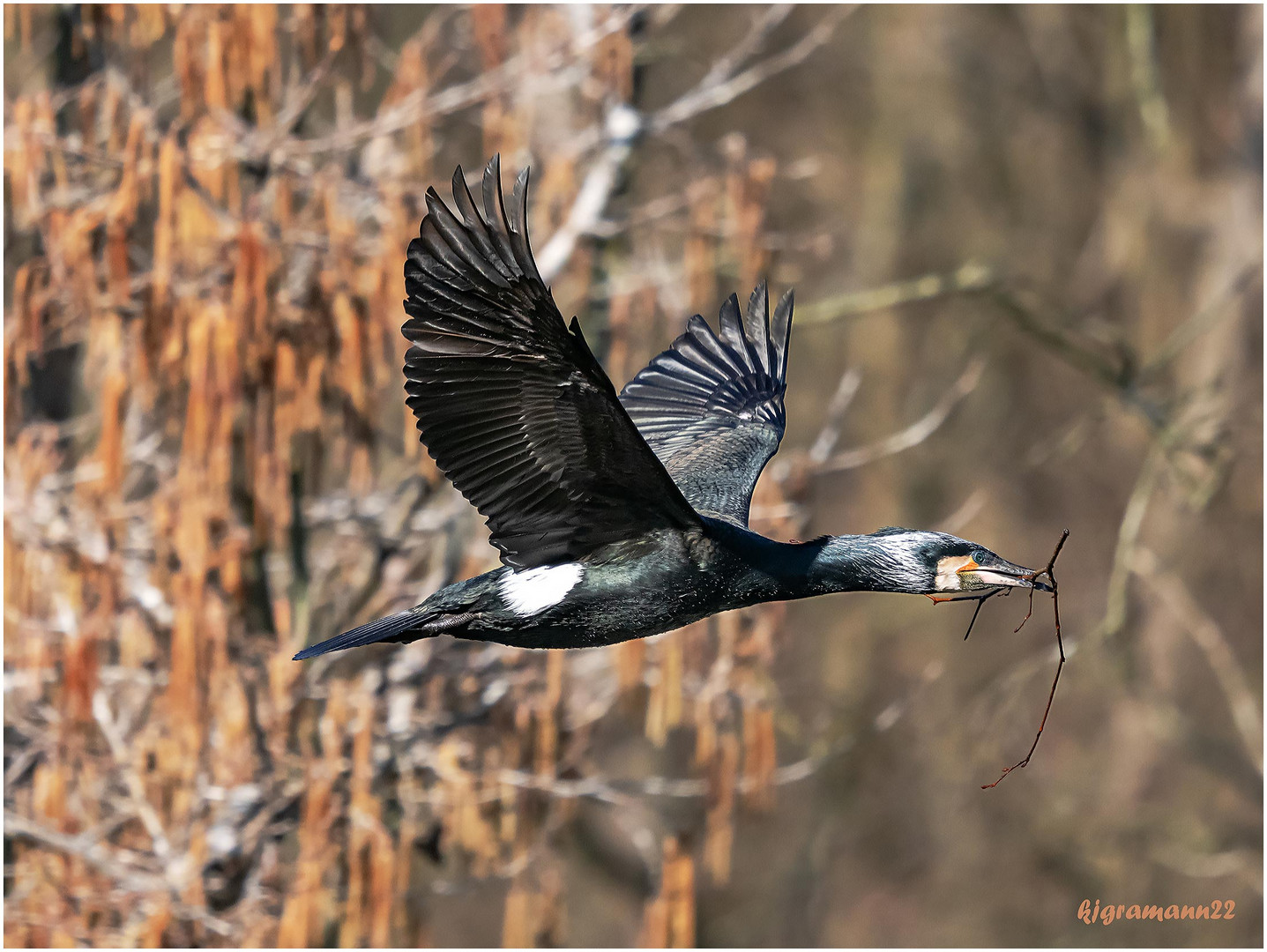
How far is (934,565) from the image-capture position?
11.9 ft

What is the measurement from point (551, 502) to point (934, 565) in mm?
840

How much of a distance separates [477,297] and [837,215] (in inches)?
322

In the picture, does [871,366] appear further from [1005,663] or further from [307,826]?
[307,826]

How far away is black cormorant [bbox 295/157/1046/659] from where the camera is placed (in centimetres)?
329

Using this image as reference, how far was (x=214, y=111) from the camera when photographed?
5.50m

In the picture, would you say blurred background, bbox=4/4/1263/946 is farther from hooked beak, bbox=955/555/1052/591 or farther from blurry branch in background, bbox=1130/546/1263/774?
hooked beak, bbox=955/555/1052/591

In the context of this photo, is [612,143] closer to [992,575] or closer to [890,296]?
[890,296]

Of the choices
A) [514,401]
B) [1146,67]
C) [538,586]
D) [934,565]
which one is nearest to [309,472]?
[538,586]

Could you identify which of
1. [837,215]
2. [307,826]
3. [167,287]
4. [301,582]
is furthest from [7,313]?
[837,215]

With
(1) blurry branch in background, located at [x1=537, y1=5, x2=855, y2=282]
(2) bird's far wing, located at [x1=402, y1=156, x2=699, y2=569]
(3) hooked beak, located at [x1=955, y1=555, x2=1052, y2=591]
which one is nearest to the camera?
(2) bird's far wing, located at [x1=402, y1=156, x2=699, y2=569]

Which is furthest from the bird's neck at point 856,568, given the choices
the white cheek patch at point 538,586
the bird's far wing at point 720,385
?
A: the bird's far wing at point 720,385

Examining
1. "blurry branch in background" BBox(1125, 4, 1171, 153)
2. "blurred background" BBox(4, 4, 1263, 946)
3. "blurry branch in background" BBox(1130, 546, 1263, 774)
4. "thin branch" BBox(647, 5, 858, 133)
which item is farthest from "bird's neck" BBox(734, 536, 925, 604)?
"blurry branch in background" BBox(1125, 4, 1171, 153)

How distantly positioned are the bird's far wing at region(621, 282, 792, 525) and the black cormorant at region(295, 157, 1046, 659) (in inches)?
47.3

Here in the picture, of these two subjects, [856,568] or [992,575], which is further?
[856,568]
